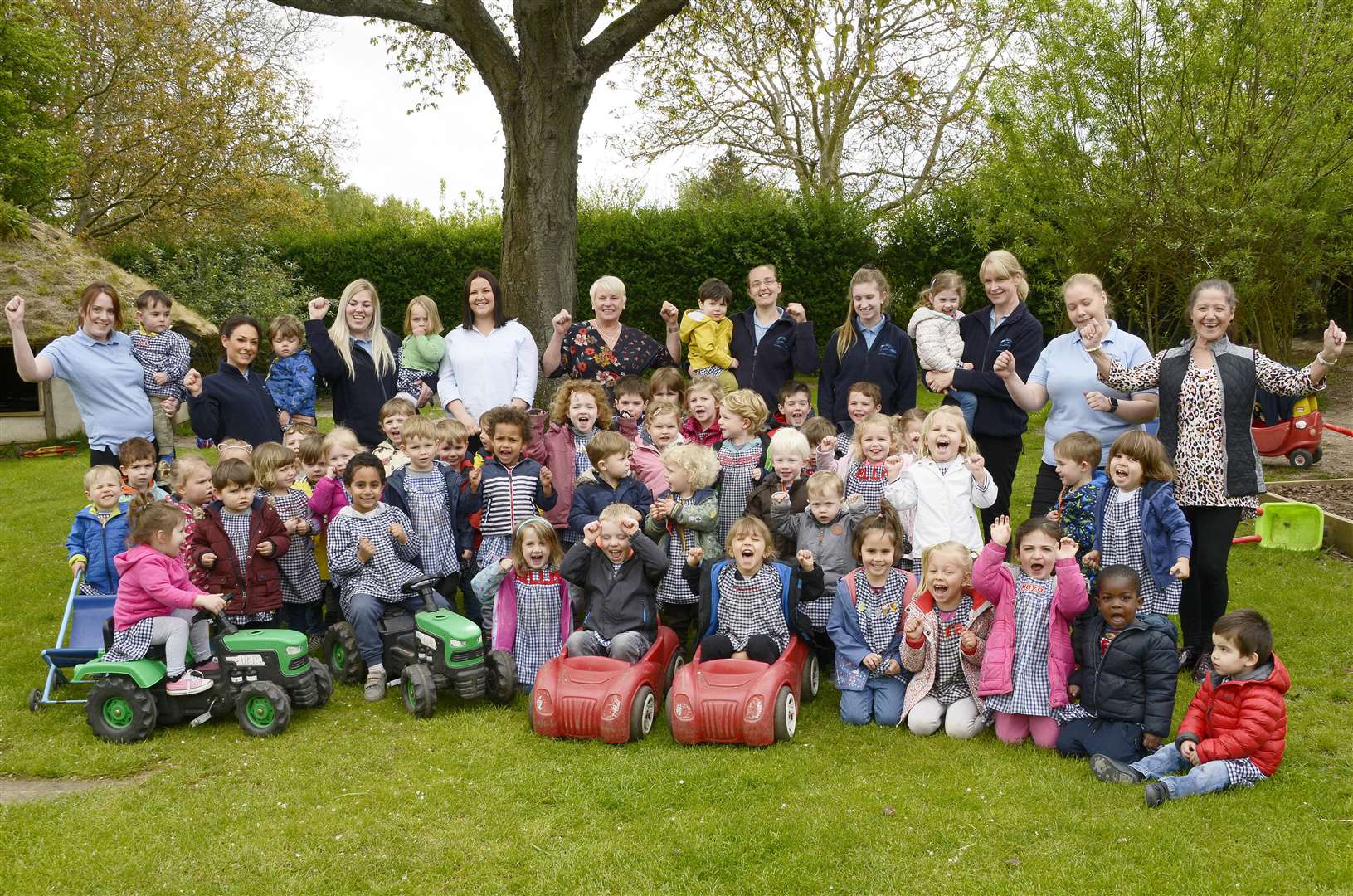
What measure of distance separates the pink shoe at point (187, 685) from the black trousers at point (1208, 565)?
4915 millimetres

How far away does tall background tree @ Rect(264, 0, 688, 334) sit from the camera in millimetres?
9750

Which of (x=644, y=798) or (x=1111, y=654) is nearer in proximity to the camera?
(x=644, y=798)

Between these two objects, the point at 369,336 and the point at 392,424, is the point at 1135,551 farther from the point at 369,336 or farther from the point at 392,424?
the point at 369,336

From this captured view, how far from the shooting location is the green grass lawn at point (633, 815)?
3621 millimetres

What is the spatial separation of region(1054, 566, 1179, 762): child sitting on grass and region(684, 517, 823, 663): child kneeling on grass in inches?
52.3

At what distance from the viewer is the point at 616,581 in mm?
5336

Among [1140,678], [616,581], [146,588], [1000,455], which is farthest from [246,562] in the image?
[1140,678]

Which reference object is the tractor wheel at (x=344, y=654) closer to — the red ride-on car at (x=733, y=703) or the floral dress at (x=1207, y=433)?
the red ride-on car at (x=733, y=703)

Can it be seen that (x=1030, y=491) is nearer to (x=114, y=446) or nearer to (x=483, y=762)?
(x=483, y=762)

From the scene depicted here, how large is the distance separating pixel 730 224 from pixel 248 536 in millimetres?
13012

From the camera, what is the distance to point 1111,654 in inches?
177

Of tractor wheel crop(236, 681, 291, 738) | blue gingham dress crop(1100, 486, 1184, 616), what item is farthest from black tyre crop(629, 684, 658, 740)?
blue gingham dress crop(1100, 486, 1184, 616)

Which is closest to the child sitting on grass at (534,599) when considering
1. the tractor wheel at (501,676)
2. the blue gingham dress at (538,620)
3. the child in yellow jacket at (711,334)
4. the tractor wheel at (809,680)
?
the blue gingham dress at (538,620)

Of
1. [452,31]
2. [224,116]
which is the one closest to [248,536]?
[452,31]
